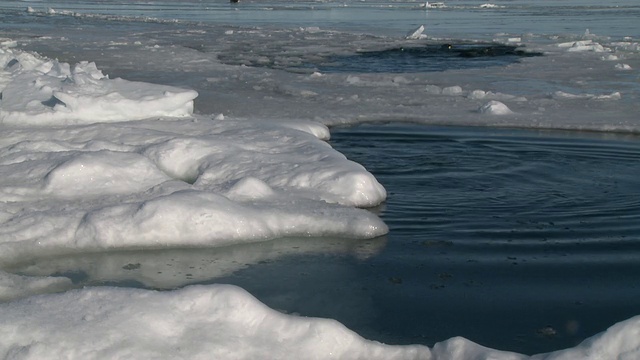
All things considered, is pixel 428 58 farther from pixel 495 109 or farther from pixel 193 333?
pixel 193 333

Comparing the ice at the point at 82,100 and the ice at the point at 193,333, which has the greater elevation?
the ice at the point at 82,100

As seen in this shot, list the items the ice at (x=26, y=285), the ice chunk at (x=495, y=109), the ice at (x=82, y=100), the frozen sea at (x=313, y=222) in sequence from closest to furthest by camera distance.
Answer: the frozen sea at (x=313, y=222) → the ice at (x=26, y=285) → the ice at (x=82, y=100) → the ice chunk at (x=495, y=109)

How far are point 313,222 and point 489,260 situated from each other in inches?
46.4

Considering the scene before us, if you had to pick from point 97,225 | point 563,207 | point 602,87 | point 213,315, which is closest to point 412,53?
point 602,87

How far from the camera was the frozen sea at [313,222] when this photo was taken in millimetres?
3438

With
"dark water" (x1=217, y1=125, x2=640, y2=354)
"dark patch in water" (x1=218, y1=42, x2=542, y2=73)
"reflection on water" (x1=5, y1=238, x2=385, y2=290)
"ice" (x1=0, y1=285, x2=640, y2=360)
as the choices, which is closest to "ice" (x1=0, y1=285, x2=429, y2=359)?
"ice" (x1=0, y1=285, x2=640, y2=360)

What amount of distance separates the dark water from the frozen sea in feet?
0.06

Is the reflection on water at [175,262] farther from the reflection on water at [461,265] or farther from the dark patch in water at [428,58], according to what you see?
the dark patch in water at [428,58]

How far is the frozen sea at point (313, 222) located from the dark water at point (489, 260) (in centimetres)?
2

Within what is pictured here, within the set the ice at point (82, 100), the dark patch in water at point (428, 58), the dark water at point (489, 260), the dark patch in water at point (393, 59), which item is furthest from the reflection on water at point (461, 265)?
the dark patch in water at point (428, 58)

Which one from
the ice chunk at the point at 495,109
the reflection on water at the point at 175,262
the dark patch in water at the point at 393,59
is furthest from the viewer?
the dark patch in water at the point at 393,59

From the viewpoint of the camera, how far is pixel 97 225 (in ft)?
15.7

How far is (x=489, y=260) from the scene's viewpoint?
4.68 m

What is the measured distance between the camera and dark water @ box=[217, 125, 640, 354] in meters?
3.85
